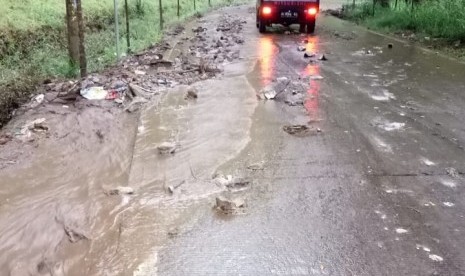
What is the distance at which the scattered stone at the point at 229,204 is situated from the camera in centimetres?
461

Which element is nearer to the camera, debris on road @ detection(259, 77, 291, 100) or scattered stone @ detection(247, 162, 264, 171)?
scattered stone @ detection(247, 162, 264, 171)

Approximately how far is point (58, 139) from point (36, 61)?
23.4 feet

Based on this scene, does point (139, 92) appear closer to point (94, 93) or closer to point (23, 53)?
point (94, 93)

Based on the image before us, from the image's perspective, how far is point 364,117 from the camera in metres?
7.21

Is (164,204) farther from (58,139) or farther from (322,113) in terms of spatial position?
(322,113)

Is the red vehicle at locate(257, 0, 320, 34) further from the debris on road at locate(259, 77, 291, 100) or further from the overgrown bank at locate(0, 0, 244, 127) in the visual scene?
the debris on road at locate(259, 77, 291, 100)

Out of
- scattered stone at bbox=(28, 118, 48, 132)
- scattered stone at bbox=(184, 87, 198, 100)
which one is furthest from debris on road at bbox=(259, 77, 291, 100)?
scattered stone at bbox=(28, 118, 48, 132)

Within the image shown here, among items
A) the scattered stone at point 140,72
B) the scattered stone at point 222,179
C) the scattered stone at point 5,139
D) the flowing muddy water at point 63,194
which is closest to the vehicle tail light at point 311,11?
the scattered stone at point 140,72

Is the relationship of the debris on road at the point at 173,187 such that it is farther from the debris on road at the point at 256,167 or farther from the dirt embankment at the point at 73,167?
the debris on road at the point at 256,167

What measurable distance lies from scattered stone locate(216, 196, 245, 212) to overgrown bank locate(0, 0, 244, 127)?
5056mm

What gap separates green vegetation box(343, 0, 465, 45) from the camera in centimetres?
1398

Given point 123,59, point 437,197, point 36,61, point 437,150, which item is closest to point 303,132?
point 437,150

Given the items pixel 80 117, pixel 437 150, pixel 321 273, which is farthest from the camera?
pixel 80 117

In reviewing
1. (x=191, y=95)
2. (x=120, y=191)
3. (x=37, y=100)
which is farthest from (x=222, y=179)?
(x=37, y=100)
